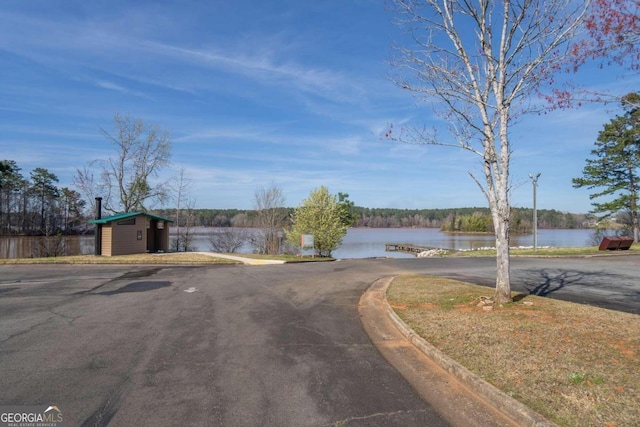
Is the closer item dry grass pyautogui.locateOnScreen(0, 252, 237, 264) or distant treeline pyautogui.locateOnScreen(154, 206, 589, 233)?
dry grass pyautogui.locateOnScreen(0, 252, 237, 264)

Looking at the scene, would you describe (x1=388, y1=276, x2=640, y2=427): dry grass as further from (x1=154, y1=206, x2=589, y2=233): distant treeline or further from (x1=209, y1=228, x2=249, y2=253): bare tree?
(x1=154, y1=206, x2=589, y2=233): distant treeline

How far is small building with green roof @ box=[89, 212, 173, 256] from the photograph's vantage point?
67.3 ft

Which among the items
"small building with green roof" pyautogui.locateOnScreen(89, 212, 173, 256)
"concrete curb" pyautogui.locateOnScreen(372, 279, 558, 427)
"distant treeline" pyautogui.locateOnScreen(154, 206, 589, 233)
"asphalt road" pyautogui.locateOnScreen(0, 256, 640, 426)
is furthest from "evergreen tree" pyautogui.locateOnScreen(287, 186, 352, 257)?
"distant treeline" pyautogui.locateOnScreen(154, 206, 589, 233)

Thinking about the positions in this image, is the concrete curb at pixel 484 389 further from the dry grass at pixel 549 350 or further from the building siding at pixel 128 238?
the building siding at pixel 128 238

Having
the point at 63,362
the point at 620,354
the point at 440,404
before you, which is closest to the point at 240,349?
the point at 63,362

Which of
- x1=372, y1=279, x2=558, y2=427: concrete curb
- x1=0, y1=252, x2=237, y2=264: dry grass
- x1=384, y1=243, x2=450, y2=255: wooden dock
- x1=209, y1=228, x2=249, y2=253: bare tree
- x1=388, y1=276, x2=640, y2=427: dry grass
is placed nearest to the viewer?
x1=372, y1=279, x2=558, y2=427: concrete curb

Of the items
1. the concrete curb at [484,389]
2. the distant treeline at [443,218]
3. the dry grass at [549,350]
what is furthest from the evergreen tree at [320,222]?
the distant treeline at [443,218]

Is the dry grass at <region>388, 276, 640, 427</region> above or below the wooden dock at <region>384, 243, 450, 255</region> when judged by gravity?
above

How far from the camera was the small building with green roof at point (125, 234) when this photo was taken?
20.5 meters

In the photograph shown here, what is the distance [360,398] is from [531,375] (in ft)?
6.12

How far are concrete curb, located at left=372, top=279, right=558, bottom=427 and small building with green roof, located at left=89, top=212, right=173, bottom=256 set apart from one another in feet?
62.2

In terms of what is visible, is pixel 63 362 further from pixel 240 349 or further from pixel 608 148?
pixel 608 148

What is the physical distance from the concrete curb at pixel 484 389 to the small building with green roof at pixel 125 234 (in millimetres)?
18947

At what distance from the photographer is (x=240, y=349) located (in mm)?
5379
